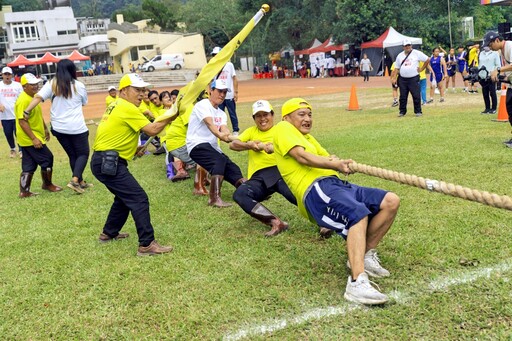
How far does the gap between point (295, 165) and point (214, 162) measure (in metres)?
2.52

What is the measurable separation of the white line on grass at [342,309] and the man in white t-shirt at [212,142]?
310 centimetres

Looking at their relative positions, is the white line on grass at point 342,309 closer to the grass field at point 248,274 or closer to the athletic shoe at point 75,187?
the grass field at point 248,274

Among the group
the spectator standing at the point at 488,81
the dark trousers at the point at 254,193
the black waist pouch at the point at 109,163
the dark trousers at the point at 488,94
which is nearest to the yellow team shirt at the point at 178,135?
the dark trousers at the point at 254,193

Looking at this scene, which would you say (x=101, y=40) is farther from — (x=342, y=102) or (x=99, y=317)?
(x=99, y=317)

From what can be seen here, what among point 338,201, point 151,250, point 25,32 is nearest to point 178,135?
point 151,250

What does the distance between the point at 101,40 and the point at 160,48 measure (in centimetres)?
1108

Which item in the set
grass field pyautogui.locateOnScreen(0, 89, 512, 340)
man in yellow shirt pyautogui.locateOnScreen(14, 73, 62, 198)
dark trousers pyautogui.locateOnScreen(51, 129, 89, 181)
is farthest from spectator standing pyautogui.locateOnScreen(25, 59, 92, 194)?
grass field pyautogui.locateOnScreen(0, 89, 512, 340)

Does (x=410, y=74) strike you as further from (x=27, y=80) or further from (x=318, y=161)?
(x=318, y=161)

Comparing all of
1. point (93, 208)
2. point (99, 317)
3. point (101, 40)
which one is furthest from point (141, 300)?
point (101, 40)

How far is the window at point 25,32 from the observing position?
237ft

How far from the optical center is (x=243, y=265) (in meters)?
4.33

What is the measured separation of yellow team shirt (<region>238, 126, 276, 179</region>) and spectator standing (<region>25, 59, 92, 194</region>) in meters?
2.95

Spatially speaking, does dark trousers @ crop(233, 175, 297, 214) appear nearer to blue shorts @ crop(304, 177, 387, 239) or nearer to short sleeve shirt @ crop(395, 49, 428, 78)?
blue shorts @ crop(304, 177, 387, 239)

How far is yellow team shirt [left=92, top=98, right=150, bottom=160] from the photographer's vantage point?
475 cm
